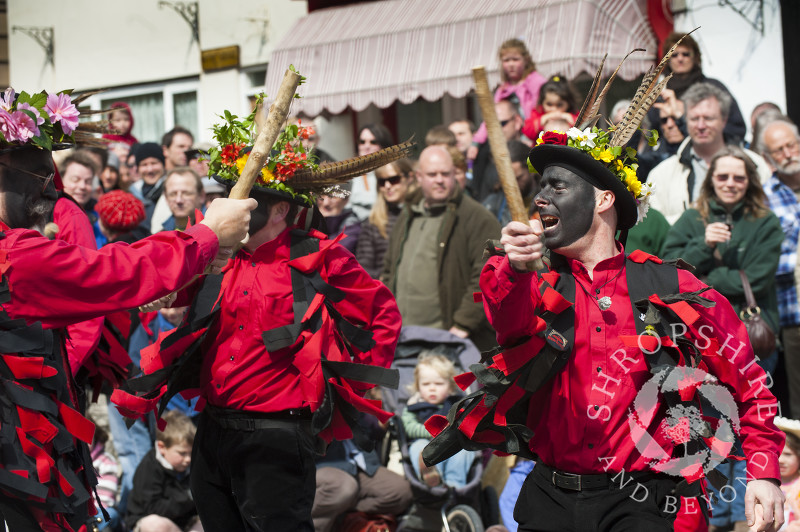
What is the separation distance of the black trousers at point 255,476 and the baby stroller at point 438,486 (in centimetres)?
202

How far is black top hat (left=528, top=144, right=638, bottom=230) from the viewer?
4090mm

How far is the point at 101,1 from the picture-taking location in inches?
723

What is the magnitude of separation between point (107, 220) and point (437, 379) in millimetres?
3296

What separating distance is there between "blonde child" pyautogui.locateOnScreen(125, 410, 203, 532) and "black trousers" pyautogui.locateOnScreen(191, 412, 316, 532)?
6.30 ft

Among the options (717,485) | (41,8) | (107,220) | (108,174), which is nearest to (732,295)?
(717,485)

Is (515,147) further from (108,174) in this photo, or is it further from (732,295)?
(108,174)

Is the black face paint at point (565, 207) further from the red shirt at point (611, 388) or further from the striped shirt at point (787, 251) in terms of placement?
the striped shirt at point (787, 251)

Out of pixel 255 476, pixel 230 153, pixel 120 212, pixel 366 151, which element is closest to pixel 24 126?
pixel 230 153

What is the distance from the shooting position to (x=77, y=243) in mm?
5289

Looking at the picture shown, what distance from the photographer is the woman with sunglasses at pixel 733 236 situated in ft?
22.0

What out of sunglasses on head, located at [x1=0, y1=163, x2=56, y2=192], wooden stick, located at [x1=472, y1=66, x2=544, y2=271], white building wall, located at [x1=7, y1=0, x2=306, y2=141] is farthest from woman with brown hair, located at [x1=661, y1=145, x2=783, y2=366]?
white building wall, located at [x1=7, y1=0, x2=306, y2=141]

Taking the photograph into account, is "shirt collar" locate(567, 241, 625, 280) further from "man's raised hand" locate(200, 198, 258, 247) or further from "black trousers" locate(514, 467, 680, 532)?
"man's raised hand" locate(200, 198, 258, 247)

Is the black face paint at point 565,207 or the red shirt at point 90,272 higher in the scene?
the black face paint at point 565,207

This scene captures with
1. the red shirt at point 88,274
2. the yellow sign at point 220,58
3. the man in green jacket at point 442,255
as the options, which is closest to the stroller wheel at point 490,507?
the man in green jacket at point 442,255
